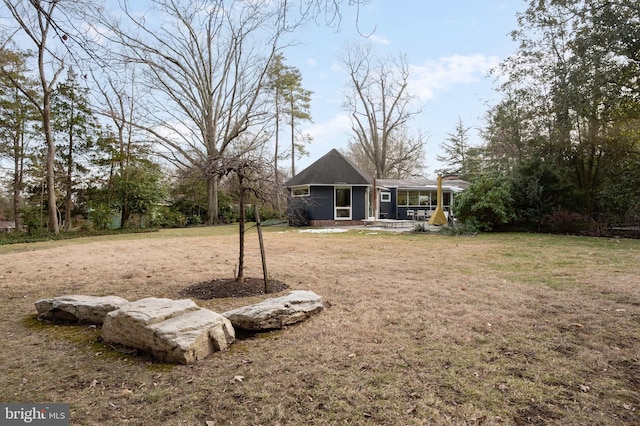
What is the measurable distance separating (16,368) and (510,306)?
5.29 meters

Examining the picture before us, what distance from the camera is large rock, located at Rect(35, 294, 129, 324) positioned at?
13.0 ft

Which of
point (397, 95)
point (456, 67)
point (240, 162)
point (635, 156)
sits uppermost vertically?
point (397, 95)

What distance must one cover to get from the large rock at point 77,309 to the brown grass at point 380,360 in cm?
17

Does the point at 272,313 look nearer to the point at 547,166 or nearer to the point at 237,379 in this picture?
the point at 237,379

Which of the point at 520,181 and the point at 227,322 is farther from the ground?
the point at 520,181

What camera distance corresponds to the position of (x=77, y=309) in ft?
13.2

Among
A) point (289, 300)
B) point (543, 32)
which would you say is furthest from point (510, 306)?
point (543, 32)

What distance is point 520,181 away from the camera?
49.0 feet

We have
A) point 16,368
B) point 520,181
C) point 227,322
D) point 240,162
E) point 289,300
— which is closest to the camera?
point 16,368

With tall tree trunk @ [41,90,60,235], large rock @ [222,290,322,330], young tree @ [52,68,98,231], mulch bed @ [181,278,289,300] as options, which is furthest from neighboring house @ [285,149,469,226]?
large rock @ [222,290,322,330]

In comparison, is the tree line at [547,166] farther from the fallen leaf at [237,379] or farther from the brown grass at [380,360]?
the fallen leaf at [237,379]

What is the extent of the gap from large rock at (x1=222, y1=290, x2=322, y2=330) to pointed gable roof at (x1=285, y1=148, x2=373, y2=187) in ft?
52.9

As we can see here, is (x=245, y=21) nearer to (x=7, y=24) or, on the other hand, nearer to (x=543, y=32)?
(x=543, y=32)

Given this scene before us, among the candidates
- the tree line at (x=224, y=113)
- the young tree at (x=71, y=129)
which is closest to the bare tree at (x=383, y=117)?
the tree line at (x=224, y=113)
